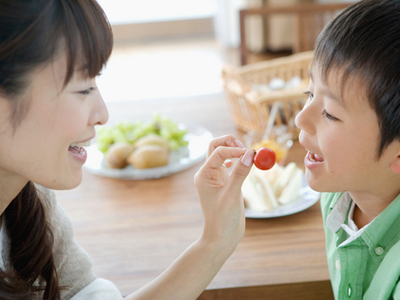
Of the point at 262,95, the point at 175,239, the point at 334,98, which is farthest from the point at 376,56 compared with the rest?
the point at 262,95

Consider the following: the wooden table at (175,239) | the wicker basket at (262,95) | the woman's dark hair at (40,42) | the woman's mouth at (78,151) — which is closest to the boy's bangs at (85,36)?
the woman's dark hair at (40,42)

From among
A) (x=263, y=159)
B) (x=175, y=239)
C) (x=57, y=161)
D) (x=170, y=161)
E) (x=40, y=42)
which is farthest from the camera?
(x=170, y=161)

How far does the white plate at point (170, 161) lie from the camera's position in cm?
157

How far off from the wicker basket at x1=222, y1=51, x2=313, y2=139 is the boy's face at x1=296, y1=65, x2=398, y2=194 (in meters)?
0.71

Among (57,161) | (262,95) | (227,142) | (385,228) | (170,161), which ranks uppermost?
(57,161)

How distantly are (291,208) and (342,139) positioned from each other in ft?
1.43

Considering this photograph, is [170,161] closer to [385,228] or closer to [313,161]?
[313,161]

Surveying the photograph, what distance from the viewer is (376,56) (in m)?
0.83

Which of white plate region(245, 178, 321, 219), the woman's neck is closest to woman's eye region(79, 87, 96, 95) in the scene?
the woman's neck

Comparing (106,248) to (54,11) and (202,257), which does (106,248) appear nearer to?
(202,257)

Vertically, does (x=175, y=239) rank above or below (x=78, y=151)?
below

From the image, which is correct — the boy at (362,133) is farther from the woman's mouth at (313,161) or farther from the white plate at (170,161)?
the white plate at (170,161)

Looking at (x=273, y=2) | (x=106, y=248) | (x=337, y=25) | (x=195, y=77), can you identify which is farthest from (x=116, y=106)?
(x=273, y=2)

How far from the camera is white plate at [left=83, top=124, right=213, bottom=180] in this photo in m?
1.57
